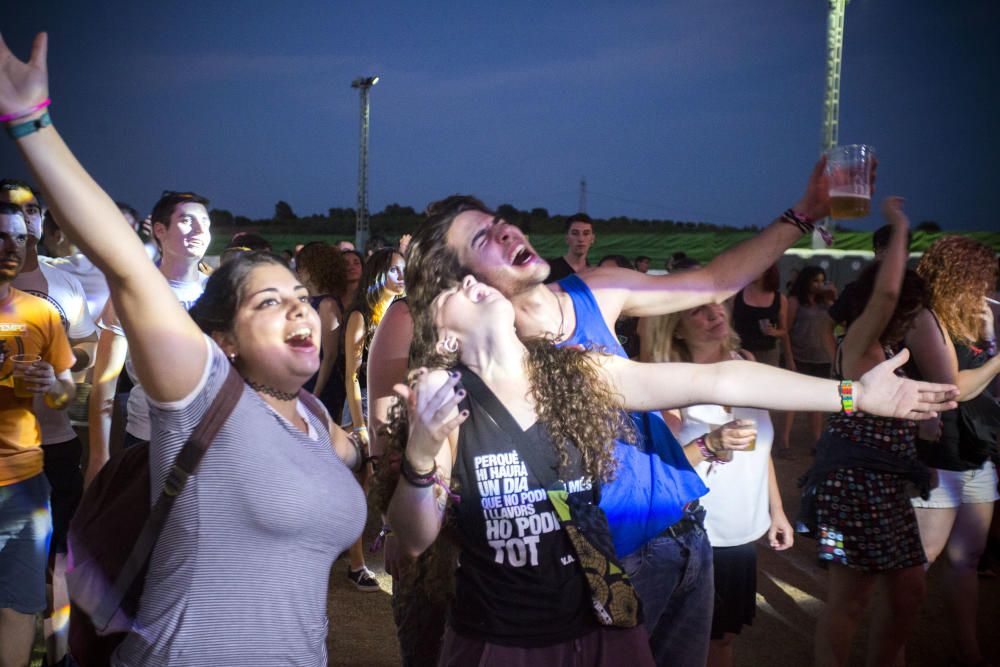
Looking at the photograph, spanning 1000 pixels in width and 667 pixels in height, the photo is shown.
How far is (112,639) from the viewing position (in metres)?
1.74

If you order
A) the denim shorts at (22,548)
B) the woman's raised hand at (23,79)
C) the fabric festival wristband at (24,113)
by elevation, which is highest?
the woman's raised hand at (23,79)

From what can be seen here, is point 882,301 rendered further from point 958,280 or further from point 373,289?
point 373,289

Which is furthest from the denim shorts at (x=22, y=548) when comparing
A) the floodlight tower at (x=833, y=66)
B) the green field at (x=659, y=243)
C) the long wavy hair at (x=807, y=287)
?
the floodlight tower at (x=833, y=66)

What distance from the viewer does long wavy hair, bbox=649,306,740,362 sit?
3.48 meters

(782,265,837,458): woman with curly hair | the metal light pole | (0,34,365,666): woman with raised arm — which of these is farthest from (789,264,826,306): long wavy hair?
the metal light pole

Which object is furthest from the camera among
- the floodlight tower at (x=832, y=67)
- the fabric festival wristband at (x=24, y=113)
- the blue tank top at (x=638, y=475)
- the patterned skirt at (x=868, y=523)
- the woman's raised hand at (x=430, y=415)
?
the floodlight tower at (x=832, y=67)

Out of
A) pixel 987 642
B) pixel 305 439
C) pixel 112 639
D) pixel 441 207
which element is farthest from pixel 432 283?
pixel 987 642

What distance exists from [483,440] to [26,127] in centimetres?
122

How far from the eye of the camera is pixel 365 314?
473 cm

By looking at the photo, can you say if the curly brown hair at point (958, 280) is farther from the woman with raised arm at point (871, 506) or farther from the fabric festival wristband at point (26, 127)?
the fabric festival wristband at point (26, 127)

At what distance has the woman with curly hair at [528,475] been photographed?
1988mm

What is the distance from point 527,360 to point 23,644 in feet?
8.42

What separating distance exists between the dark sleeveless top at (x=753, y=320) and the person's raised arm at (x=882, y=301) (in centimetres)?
462

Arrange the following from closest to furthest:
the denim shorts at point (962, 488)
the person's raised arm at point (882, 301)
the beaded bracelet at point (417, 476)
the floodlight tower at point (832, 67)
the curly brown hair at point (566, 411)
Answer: the beaded bracelet at point (417, 476), the curly brown hair at point (566, 411), the person's raised arm at point (882, 301), the denim shorts at point (962, 488), the floodlight tower at point (832, 67)
